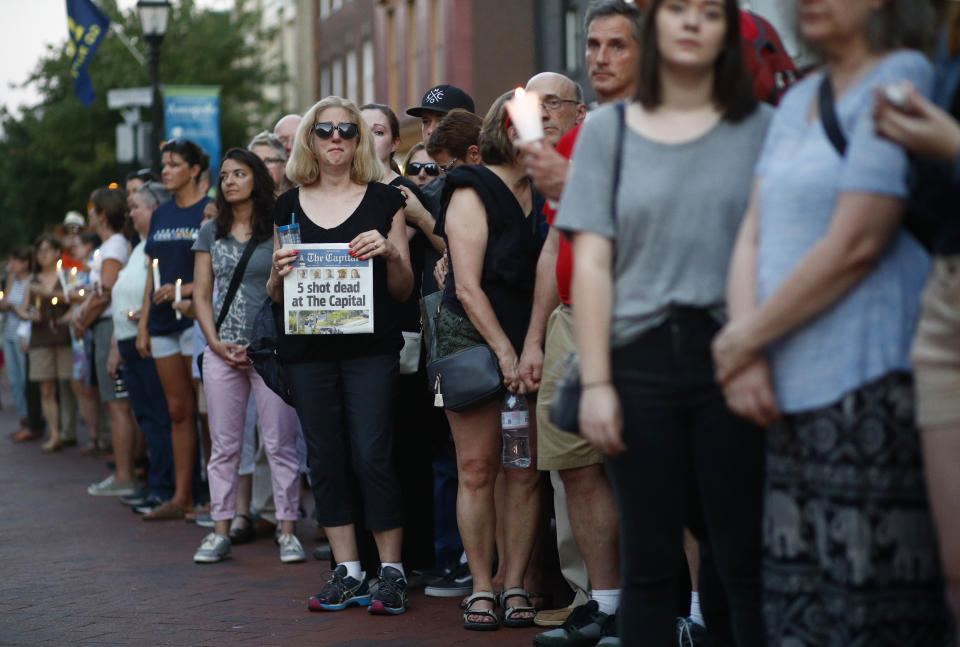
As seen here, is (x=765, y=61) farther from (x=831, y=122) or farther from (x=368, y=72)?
(x=368, y=72)

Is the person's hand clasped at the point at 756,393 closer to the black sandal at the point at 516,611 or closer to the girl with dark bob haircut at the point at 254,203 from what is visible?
the black sandal at the point at 516,611

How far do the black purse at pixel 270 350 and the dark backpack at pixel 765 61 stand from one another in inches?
117

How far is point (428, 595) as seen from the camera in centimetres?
684

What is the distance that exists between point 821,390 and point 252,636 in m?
3.42

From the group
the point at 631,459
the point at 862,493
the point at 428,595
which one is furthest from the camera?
the point at 428,595

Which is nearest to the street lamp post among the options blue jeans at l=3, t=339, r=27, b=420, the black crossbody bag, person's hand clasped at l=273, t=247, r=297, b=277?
blue jeans at l=3, t=339, r=27, b=420

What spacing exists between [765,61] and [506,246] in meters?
1.79

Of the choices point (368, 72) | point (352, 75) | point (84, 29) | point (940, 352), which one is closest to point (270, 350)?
point (940, 352)

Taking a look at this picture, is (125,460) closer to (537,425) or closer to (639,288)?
(537,425)

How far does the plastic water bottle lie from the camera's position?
576cm

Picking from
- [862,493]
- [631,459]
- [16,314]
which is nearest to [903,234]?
[862,493]

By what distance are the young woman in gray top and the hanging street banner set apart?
2064 centimetres

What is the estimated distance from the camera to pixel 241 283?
26.3ft

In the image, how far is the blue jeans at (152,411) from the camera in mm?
10234
